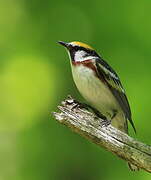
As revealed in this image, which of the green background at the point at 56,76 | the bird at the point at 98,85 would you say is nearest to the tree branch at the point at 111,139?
the bird at the point at 98,85

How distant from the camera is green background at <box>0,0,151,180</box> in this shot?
903 cm

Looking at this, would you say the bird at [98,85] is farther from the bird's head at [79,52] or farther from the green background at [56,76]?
the green background at [56,76]

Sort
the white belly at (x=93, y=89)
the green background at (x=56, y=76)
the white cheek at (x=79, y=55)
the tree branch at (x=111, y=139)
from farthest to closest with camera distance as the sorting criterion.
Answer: the green background at (x=56, y=76) → the white cheek at (x=79, y=55) → the white belly at (x=93, y=89) → the tree branch at (x=111, y=139)

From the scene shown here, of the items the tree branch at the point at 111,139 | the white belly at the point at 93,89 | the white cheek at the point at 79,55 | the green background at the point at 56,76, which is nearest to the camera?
the tree branch at the point at 111,139

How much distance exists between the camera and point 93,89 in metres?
6.87

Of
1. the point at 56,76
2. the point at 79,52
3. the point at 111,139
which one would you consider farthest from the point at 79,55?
the point at 56,76

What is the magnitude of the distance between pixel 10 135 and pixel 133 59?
2012 millimetres

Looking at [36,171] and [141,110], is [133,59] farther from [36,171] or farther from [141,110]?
[36,171]

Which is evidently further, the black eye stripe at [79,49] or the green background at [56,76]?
the green background at [56,76]

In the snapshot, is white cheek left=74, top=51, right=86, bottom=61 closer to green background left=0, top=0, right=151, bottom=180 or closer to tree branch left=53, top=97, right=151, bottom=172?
tree branch left=53, top=97, right=151, bottom=172

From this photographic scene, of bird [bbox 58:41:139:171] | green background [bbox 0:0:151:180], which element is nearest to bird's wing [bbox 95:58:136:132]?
bird [bbox 58:41:139:171]

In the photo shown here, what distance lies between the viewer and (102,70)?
6.95 metres

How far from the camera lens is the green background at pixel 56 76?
29.6 ft

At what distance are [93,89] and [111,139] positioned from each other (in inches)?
48.4
